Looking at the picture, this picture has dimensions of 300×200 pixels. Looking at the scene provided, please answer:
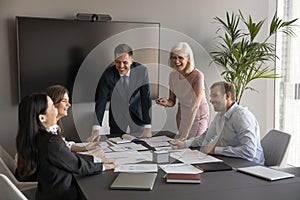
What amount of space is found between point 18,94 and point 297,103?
3.01 meters

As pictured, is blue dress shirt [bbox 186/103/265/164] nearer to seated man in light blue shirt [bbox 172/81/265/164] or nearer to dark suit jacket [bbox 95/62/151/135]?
seated man in light blue shirt [bbox 172/81/265/164]

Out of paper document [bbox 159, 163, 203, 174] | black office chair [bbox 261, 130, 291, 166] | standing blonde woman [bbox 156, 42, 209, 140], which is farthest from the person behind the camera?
standing blonde woman [bbox 156, 42, 209, 140]

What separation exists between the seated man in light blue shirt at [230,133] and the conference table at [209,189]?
1.22 ft

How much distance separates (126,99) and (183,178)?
1438mm

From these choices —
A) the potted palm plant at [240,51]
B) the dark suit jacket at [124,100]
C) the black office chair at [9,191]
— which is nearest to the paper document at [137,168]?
the black office chair at [9,191]

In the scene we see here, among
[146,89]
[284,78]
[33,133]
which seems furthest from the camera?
[284,78]

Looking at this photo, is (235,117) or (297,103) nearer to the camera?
(235,117)

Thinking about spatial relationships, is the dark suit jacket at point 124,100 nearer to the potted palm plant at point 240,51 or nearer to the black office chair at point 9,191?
the potted palm plant at point 240,51

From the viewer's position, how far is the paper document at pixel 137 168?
2012 millimetres

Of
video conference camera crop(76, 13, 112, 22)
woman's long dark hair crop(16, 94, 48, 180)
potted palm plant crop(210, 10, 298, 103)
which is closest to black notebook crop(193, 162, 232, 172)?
woman's long dark hair crop(16, 94, 48, 180)

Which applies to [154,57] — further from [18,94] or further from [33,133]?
[33,133]

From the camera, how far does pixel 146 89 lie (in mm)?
3174

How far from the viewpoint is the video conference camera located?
11.5 ft

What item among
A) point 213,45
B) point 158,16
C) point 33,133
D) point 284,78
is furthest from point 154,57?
point 33,133
